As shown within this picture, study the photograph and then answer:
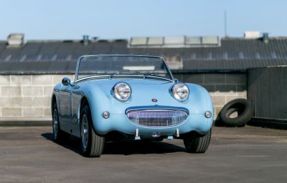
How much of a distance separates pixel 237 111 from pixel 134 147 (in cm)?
699

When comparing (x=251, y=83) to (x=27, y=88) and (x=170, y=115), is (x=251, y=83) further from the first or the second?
(x=170, y=115)

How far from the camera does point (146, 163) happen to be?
791 centimetres

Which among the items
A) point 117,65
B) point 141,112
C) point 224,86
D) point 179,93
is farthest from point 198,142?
point 224,86

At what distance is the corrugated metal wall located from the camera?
607 inches

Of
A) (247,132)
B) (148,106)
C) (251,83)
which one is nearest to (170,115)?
(148,106)

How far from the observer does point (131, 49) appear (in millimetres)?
37438

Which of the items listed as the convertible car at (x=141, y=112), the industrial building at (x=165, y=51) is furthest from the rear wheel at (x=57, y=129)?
the industrial building at (x=165, y=51)

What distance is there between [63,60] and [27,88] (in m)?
17.2

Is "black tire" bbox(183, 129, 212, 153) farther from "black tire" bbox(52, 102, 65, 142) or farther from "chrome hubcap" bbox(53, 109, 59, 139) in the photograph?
"chrome hubcap" bbox(53, 109, 59, 139)

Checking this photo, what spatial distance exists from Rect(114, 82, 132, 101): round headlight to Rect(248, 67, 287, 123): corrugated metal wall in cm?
744

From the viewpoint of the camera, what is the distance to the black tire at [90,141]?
842 cm

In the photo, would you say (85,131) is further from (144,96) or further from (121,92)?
(144,96)

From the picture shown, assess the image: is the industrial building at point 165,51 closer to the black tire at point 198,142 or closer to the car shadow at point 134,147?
the car shadow at point 134,147

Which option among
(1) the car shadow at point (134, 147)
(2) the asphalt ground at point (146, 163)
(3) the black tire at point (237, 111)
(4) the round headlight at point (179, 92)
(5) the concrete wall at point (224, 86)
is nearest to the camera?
(2) the asphalt ground at point (146, 163)
